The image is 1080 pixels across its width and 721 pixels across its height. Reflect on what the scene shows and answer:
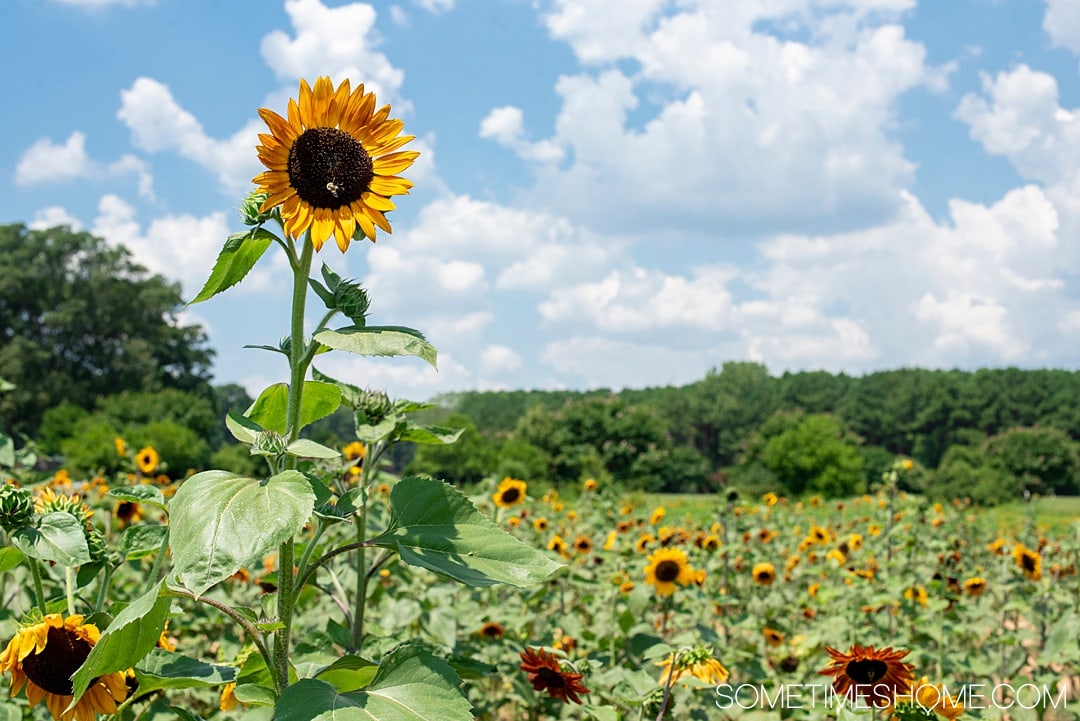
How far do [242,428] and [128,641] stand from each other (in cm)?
35

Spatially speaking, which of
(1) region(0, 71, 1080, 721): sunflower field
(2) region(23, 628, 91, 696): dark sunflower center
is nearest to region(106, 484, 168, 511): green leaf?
(1) region(0, 71, 1080, 721): sunflower field

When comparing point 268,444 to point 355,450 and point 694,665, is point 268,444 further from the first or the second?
point 355,450

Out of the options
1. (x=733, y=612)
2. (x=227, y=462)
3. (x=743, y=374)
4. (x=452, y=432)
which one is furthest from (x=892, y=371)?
(x=452, y=432)

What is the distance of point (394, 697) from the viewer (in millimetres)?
1338

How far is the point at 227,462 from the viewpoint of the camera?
14.8 m

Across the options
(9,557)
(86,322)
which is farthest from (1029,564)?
(86,322)

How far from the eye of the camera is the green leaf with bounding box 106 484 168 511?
5.11 feet

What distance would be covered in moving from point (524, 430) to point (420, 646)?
39713 millimetres

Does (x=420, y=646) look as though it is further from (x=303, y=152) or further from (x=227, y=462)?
(x=227, y=462)

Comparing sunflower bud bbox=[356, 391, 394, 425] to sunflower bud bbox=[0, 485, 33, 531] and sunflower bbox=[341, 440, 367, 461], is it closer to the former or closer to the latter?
sunflower bud bbox=[0, 485, 33, 531]

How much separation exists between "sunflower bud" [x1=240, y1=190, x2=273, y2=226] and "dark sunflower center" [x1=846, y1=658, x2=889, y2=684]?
1.75m

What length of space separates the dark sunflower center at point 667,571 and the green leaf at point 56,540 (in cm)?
271

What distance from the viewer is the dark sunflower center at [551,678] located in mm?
2152

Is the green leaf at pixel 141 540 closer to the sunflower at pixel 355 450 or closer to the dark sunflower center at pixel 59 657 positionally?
the dark sunflower center at pixel 59 657
